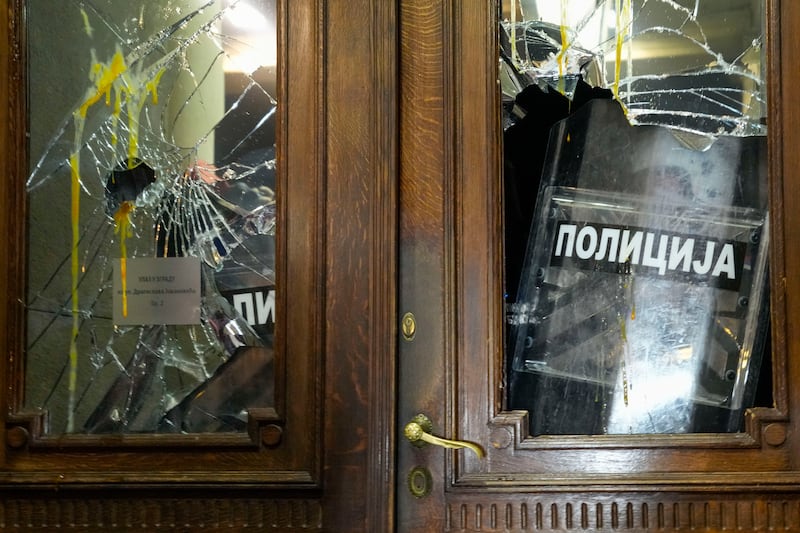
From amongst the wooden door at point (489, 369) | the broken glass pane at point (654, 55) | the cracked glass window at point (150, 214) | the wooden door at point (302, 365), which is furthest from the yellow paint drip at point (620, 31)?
the cracked glass window at point (150, 214)

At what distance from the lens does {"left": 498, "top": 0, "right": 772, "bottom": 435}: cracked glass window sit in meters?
1.36

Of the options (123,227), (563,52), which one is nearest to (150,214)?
(123,227)

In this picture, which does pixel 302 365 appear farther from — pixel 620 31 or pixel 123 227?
pixel 620 31

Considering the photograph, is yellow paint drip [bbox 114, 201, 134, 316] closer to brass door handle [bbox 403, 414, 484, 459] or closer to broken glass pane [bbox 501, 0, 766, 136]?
brass door handle [bbox 403, 414, 484, 459]

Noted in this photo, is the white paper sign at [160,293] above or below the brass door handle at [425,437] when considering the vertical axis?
above

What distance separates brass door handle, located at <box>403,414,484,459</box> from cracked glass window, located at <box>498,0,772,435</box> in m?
0.11

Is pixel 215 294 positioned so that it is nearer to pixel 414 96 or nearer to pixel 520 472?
pixel 414 96

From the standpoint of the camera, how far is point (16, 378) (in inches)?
57.2

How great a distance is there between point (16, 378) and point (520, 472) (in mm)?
825

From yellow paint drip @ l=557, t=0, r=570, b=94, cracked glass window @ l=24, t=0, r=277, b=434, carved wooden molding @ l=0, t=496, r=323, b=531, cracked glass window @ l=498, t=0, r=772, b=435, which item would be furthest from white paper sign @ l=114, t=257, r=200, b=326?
yellow paint drip @ l=557, t=0, r=570, b=94

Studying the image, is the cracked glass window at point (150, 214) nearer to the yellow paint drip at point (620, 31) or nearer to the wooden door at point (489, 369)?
the wooden door at point (489, 369)

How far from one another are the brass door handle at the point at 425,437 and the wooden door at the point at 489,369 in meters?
0.01

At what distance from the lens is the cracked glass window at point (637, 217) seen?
4.47ft

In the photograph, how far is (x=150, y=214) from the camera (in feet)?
4.83
